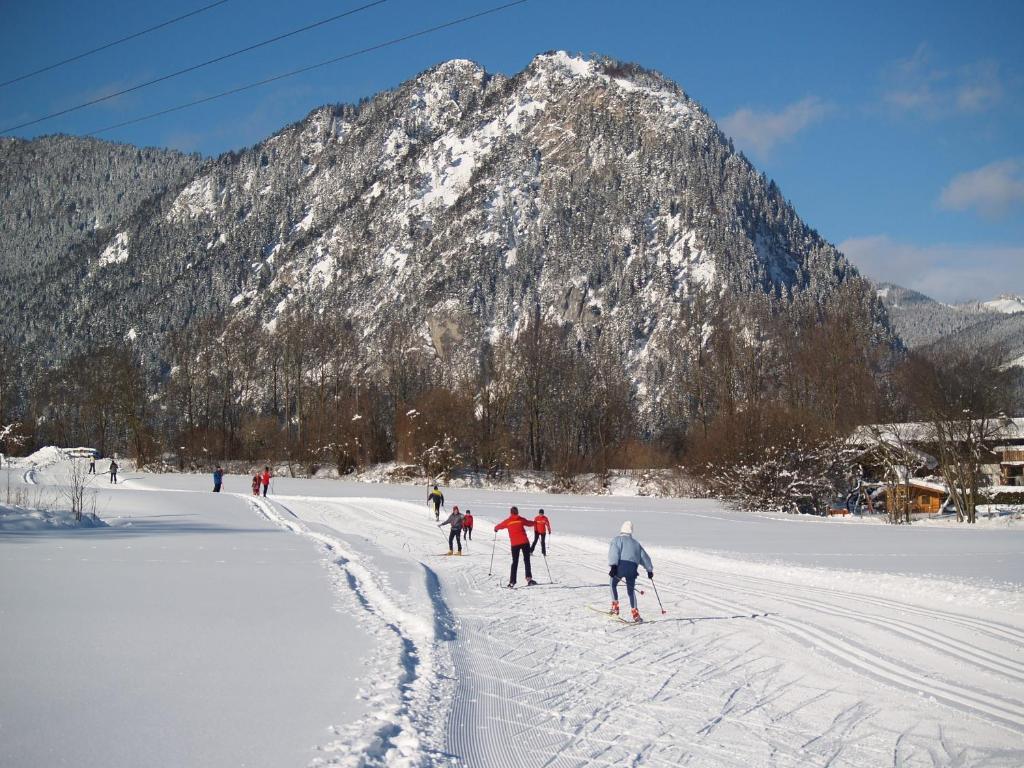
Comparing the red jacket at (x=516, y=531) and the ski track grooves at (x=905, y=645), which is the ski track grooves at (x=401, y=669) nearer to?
the red jacket at (x=516, y=531)

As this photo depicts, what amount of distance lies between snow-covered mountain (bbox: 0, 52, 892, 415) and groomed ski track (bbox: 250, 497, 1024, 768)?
3387 inches

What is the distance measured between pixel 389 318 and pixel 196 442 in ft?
228

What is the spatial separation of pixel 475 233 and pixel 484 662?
135138mm

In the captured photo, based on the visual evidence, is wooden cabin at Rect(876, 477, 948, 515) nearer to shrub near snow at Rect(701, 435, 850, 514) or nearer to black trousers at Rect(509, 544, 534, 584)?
shrub near snow at Rect(701, 435, 850, 514)

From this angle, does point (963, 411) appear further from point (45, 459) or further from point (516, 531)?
point (45, 459)

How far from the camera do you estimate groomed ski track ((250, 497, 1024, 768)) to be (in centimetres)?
563

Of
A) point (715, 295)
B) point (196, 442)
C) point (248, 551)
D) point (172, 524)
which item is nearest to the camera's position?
point (248, 551)

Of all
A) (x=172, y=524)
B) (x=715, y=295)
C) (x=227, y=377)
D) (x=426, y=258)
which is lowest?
(x=172, y=524)

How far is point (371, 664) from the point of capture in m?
7.29

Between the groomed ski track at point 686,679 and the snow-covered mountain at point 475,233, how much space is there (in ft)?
282

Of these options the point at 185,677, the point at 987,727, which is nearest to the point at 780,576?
the point at 987,727

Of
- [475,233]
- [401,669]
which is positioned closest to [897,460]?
[401,669]

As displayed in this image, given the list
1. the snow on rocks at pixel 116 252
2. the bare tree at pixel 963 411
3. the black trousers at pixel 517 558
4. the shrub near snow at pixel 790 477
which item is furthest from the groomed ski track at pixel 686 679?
the snow on rocks at pixel 116 252

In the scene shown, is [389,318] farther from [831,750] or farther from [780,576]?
[831,750]
